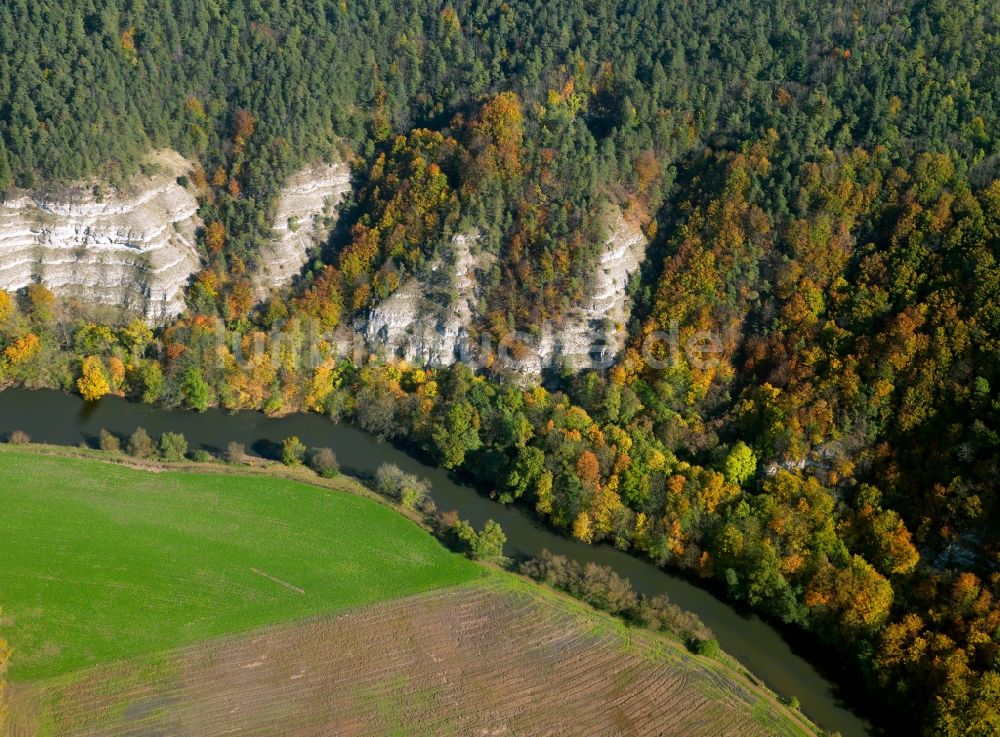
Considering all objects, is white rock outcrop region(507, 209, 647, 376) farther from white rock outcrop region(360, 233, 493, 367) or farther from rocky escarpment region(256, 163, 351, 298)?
rocky escarpment region(256, 163, 351, 298)

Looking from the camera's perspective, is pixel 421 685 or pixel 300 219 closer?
pixel 421 685

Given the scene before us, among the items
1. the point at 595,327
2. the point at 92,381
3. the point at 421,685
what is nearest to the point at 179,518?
the point at 92,381

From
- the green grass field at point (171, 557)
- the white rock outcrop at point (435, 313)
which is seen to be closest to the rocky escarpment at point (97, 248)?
the green grass field at point (171, 557)

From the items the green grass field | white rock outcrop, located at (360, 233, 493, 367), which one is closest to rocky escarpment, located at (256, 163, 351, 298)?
white rock outcrop, located at (360, 233, 493, 367)

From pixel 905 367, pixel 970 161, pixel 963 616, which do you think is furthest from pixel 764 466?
pixel 970 161

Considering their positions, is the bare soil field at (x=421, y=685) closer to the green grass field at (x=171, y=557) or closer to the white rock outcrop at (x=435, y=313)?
the green grass field at (x=171, y=557)

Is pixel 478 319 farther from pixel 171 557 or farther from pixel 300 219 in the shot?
pixel 171 557
